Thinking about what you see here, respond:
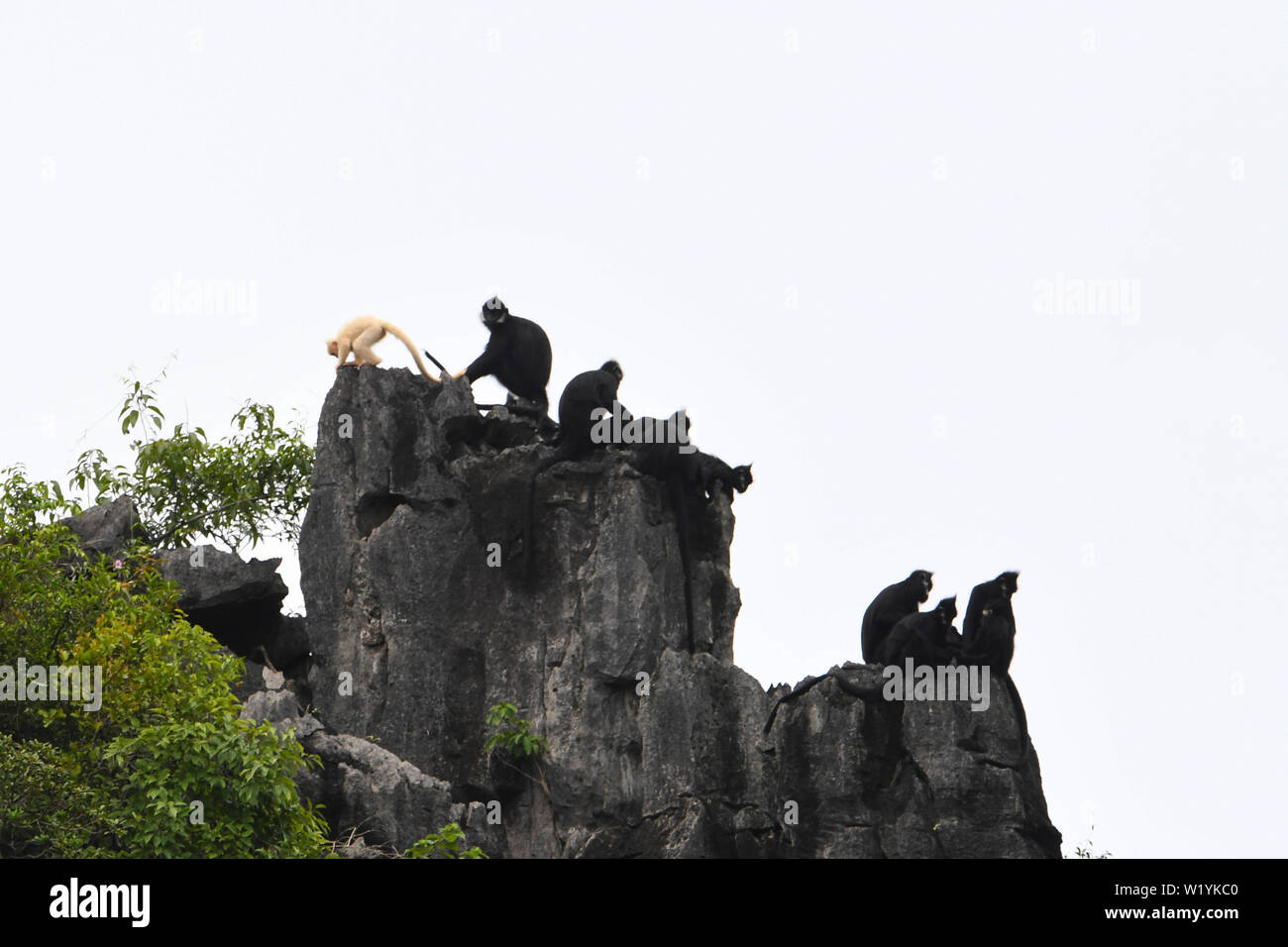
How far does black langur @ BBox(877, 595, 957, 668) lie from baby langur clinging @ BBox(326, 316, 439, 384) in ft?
20.7

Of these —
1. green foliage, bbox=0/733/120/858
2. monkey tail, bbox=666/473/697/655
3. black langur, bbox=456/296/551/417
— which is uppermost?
black langur, bbox=456/296/551/417

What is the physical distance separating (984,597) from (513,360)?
6.52 m

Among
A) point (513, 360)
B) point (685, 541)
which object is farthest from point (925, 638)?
point (513, 360)

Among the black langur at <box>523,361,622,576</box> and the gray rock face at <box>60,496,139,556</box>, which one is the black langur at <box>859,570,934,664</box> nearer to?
the black langur at <box>523,361,622,576</box>

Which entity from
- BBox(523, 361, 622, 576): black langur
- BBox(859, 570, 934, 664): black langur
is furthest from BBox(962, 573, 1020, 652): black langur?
BBox(523, 361, 622, 576): black langur

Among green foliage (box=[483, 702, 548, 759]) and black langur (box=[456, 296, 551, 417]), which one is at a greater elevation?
black langur (box=[456, 296, 551, 417])

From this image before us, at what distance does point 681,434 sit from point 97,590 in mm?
6975

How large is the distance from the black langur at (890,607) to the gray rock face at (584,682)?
1541 mm

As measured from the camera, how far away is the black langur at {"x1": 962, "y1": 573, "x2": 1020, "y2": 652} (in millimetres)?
22094

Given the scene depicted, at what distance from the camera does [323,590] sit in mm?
23312

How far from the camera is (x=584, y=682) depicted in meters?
22.1

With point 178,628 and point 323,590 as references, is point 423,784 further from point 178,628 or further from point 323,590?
point 323,590
